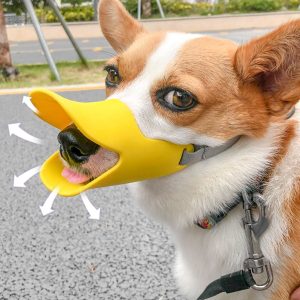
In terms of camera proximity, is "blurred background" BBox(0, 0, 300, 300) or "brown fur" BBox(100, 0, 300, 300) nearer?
"brown fur" BBox(100, 0, 300, 300)

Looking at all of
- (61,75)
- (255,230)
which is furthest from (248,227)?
(61,75)

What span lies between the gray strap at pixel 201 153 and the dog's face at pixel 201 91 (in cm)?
2

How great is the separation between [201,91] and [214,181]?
27cm

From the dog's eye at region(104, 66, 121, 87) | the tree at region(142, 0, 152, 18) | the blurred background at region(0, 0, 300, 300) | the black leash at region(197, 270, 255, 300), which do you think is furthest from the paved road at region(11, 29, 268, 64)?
the black leash at region(197, 270, 255, 300)

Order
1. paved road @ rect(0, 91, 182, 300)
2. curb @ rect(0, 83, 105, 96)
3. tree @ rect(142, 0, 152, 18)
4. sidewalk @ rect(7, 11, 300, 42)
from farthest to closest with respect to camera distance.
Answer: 1. tree @ rect(142, 0, 152, 18)
2. sidewalk @ rect(7, 11, 300, 42)
3. curb @ rect(0, 83, 105, 96)
4. paved road @ rect(0, 91, 182, 300)

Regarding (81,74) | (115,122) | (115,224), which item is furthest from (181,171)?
(81,74)

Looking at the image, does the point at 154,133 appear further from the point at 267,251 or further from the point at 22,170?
the point at 22,170

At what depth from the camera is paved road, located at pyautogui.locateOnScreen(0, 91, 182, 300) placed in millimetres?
2139

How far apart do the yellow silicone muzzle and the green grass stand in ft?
15.7

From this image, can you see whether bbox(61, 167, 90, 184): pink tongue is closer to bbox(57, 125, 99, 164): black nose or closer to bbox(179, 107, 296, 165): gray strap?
bbox(57, 125, 99, 164): black nose

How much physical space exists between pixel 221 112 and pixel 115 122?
0.32 m

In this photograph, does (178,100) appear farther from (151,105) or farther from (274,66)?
(274,66)

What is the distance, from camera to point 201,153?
1401mm

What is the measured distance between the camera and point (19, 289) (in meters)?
2.15
